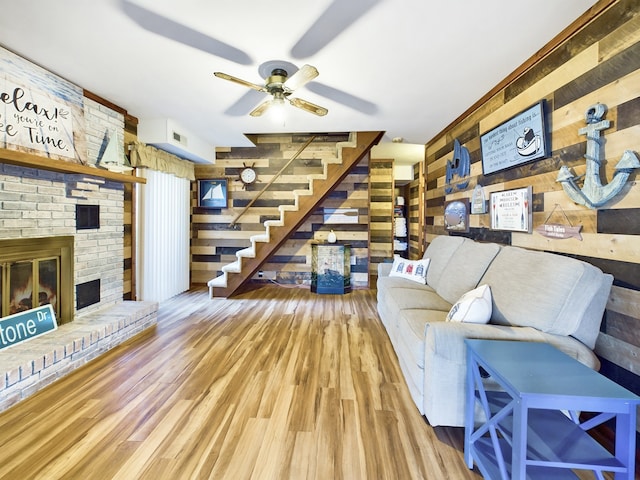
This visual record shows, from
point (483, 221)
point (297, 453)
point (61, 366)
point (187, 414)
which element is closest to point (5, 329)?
point (61, 366)

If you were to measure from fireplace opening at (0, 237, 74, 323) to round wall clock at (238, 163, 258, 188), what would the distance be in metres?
2.93

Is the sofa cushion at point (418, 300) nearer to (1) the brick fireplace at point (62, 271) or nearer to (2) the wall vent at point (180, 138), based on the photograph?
(1) the brick fireplace at point (62, 271)

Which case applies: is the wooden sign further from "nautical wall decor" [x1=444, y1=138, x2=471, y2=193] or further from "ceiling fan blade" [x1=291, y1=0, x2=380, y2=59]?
"ceiling fan blade" [x1=291, y1=0, x2=380, y2=59]

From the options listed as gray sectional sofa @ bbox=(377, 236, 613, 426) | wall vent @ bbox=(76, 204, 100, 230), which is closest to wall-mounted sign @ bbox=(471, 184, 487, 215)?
gray sectional sofa @ bbox=(377, 236, 613, 426)

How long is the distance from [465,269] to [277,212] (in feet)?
11.6

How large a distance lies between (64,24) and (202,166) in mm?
3480

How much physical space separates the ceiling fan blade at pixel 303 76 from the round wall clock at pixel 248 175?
3024mm

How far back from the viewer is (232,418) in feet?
6.02

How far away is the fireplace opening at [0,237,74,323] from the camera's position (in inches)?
93.7

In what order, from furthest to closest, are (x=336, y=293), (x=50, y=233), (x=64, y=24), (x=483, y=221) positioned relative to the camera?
(x=336, y=293) < (x=483, y=221) < (x=50, y=233) < (x=64, y=24)

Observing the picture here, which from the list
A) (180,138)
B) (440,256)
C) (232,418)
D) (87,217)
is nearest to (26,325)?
(87,217)

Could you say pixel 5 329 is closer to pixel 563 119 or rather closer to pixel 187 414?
pixel 187 414

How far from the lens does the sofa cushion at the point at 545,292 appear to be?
1612 mm

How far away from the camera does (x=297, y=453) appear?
157cm
